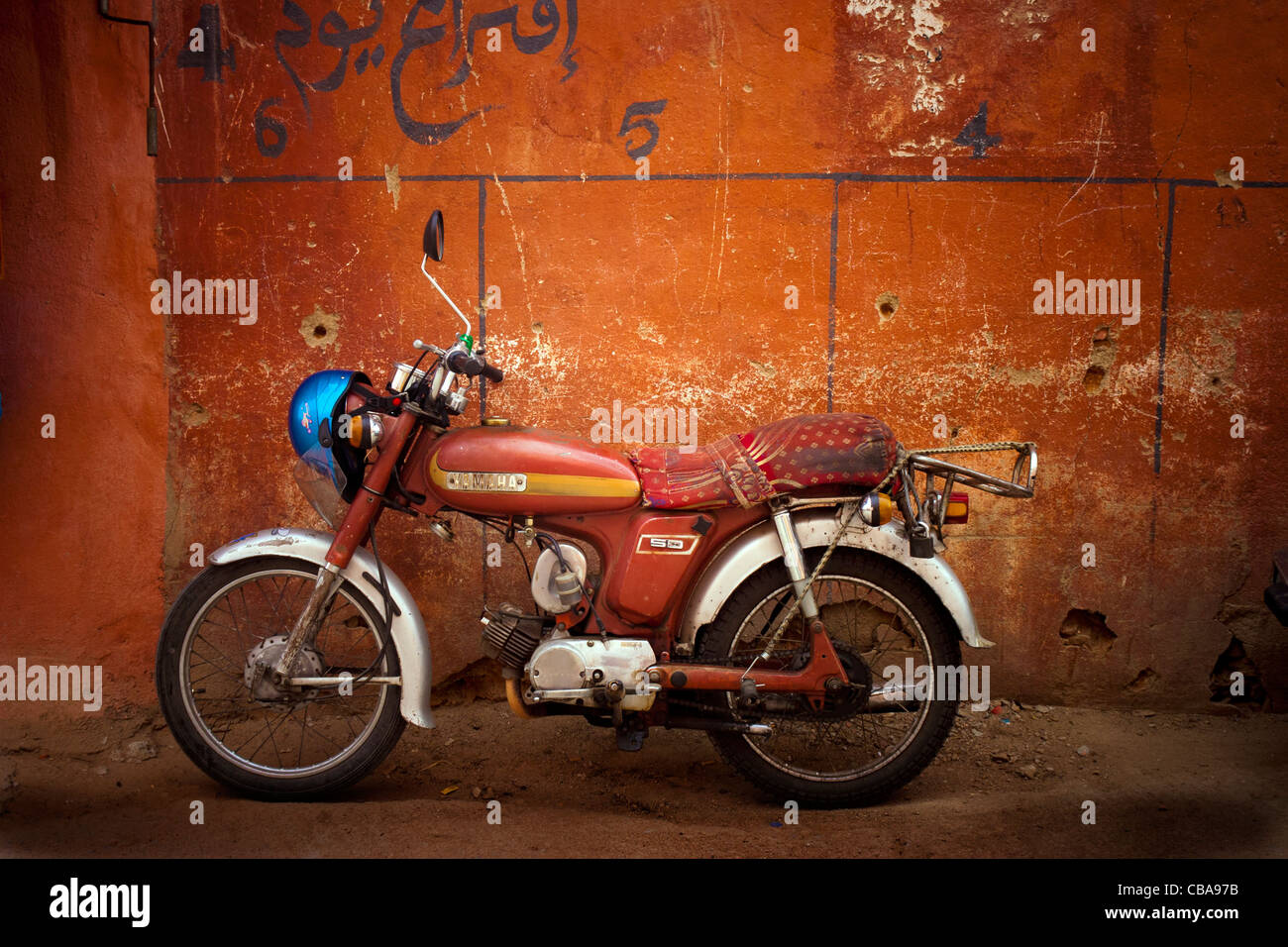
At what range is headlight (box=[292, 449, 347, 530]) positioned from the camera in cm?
313

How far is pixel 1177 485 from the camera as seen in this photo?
3.99 m

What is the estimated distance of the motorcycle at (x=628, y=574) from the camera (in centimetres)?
305

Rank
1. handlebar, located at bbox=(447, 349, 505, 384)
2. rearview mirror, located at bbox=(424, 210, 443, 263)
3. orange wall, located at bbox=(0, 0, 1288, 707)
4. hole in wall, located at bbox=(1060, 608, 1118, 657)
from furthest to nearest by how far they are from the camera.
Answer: hole in wall, located at bbox=(1060, 608, 1118, 657)
orange wall, located at bbox=(0, 0, 1288, 707)
handlebar, located at bbox=(447, 349, 505, 384)
rearview mirror, located at bbox=(424, 210, 443, 263)

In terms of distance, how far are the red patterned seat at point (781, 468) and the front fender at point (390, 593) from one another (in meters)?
0.89

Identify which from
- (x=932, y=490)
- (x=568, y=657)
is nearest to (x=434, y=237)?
(x=568, y=657)

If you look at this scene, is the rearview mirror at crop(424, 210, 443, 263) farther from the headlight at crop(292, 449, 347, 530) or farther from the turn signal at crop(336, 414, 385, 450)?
the headlight at crop(292, 449, 347, 530)

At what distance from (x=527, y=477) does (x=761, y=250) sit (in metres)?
1.54

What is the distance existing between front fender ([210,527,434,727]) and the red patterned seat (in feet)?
2.93

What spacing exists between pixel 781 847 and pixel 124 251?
3.44 m

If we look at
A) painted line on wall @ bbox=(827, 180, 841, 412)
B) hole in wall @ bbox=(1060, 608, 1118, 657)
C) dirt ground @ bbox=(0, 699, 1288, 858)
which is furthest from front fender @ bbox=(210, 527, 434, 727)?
hole in wall @ bbox=(1060, 608, 1118, 657)

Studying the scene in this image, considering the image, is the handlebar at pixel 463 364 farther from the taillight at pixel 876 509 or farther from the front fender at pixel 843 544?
the taillight at pixel 876 509

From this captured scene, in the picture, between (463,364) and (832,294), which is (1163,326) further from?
(463,364)

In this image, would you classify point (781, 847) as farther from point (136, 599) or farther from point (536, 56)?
point (536, 56)

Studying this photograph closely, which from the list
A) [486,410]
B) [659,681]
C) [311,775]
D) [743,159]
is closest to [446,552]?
[486,410]
